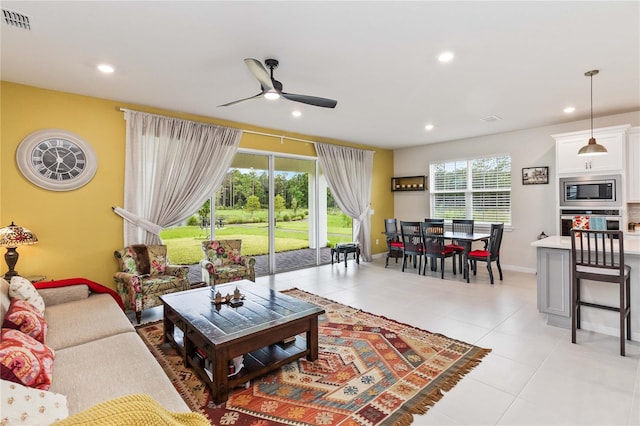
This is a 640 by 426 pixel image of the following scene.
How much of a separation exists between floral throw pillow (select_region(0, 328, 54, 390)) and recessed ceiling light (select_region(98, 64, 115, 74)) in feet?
8.49

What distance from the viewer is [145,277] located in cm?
395

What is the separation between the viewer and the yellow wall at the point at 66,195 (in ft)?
11.5

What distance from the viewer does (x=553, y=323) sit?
3404 millimetres

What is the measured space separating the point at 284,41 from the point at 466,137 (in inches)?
211

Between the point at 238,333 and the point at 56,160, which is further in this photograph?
the point at 56,160

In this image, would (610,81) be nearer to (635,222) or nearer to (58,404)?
(635,222)

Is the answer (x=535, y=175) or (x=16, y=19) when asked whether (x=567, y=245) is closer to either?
(x=535, y=175)

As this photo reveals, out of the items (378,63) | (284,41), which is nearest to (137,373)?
(284,41)

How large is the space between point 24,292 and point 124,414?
244 cm

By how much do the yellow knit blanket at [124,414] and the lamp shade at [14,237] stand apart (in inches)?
127

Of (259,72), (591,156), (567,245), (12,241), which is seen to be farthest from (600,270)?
(12,241)

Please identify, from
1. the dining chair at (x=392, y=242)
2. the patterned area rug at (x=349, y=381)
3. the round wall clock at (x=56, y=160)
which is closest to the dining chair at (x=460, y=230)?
the dining chair at (x=392, y=242)

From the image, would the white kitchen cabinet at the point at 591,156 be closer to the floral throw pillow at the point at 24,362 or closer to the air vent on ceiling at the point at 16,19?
the floral throw pillow at the point at 24,362

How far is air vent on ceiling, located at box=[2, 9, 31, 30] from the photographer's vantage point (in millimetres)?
2257
